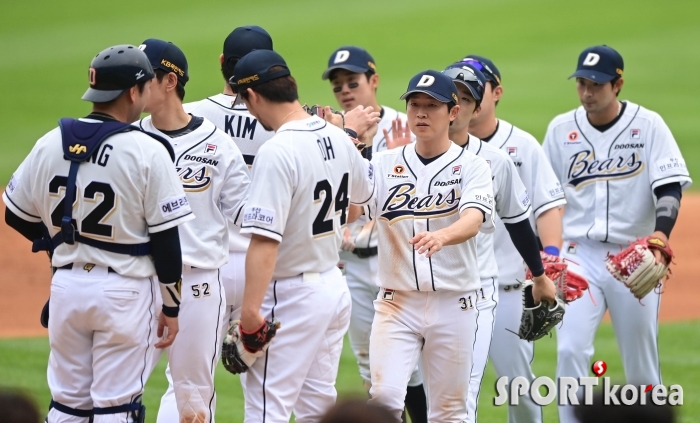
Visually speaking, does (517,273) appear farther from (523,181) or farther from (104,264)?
(104,264)

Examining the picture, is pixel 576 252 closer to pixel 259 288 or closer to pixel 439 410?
pixel 439 410

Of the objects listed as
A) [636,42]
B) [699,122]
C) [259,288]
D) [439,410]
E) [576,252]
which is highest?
[636,42]

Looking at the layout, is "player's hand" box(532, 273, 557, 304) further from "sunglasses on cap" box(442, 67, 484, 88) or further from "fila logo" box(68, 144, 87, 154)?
"fila logo" box(68, 144, 87, 154)

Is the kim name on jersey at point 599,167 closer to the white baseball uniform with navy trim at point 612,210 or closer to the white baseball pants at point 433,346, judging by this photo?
the white baseball uniform with navy trim at point 612,210

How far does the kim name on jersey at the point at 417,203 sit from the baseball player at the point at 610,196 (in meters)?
1.76

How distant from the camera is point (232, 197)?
16.3ft

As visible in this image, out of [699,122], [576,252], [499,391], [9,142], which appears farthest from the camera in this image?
[699,122]

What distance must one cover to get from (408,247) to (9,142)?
50.5 feet

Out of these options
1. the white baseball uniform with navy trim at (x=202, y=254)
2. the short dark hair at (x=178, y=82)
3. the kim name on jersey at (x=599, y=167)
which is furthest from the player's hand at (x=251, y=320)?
the kim name on jersey at (x=599, y=167)

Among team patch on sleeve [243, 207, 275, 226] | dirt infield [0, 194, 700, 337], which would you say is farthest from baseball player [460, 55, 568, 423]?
dirt infield [0, 194, 700, 337]

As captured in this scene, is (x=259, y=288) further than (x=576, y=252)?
No

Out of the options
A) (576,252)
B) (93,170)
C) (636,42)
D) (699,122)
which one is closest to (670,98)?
(699,122)

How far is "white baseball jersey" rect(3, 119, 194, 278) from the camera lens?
4.11m

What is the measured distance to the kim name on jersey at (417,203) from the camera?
508 cm
